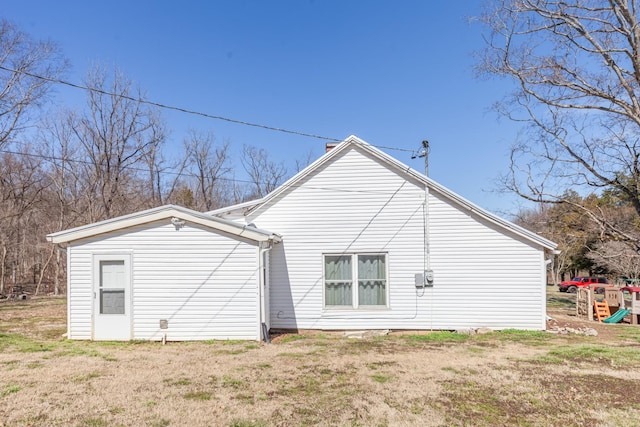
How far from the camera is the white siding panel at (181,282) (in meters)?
8.41

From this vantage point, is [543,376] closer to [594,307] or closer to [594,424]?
[594,424]

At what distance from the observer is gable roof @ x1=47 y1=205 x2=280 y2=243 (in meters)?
8.33

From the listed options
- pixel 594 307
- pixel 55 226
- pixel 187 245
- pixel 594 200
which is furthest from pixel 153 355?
pixel 594 200

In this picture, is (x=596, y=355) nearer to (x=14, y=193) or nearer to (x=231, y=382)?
(x=231, y=382)

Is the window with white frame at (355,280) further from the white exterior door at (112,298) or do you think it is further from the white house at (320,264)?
the white exterior door at (112,298)

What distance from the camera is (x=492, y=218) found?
9.53m

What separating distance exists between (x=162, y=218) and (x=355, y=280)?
516cm

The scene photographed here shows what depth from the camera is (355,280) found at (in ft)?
32.2

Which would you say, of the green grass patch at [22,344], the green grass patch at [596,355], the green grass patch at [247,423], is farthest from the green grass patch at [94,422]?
the green grass patch at [596,355]

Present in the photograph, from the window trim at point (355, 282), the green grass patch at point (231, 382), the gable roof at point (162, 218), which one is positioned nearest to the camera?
the green grass patch at point (231, 382)

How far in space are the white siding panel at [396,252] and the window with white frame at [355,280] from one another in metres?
0.20

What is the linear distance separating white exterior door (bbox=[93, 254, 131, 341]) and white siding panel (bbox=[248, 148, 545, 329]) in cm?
351

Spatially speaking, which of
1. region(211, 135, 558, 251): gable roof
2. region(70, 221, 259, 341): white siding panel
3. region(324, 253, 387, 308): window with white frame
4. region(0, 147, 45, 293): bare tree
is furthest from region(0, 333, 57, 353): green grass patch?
region(0, 147, 45, 293): bare tree

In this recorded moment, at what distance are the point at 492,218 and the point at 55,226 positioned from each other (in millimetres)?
28376
